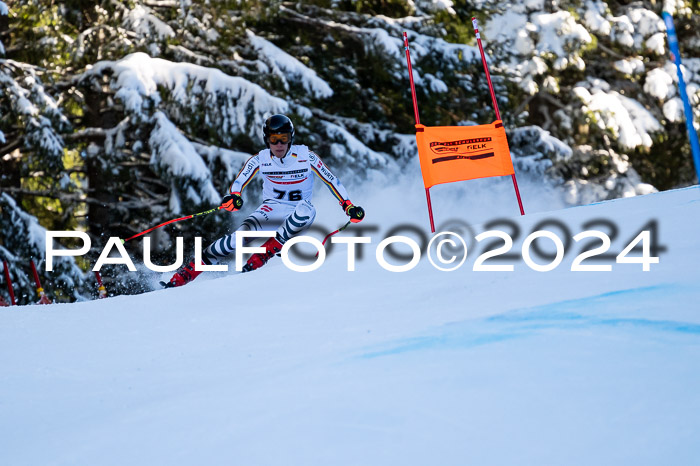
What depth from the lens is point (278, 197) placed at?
6.95 meters

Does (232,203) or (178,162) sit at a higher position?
(178,162)

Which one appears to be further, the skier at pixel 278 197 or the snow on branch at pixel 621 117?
the snow on branch at pixel 621 117

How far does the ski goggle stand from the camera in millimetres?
6590

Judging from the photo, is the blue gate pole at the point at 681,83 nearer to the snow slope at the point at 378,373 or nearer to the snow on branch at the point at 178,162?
the snow slope at the point at 378,373

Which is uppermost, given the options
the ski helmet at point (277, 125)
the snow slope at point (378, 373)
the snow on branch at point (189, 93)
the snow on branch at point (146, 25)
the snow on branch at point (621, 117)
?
the snow on branch at point (146, 25)

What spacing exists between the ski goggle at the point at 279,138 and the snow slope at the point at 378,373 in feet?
6.94

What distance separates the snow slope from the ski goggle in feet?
6.94

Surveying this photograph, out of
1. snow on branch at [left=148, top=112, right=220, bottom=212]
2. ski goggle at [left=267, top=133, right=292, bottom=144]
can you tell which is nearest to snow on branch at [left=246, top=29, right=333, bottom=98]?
snow on branch at [left=148, top=112, right=220, bottom=212]

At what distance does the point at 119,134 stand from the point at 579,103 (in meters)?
9.61

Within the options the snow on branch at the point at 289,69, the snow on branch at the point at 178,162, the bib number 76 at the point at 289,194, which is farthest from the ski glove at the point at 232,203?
the snow on branch at the point at 289,69

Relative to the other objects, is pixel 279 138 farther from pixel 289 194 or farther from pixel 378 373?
pixel 378 373

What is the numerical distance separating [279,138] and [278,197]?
0.56m

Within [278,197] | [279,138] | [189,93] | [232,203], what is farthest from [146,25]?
[232,203]

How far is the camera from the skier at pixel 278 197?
258 inches
